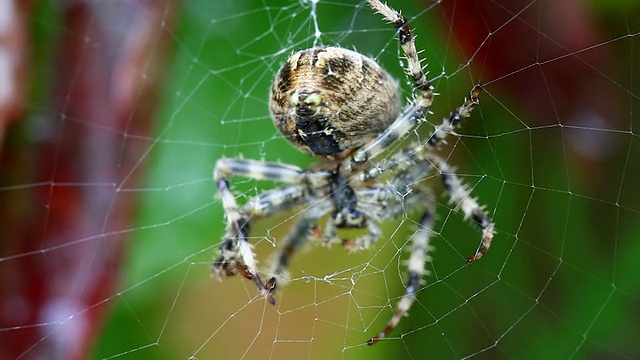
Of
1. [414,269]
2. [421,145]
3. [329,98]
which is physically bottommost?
[414,269]

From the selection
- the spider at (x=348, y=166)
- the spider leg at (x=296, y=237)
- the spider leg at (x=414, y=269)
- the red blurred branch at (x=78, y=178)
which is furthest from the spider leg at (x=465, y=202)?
the red blurred branch at (x=78, y=178)

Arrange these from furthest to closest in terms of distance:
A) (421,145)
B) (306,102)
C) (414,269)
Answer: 1. (414,269)
2. (421,145)
3. (306,102)

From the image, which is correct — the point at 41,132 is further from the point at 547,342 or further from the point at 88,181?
the point at 547,342

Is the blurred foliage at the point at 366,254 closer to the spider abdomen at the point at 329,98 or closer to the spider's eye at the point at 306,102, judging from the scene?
the spider abdomen at the point at 329,98

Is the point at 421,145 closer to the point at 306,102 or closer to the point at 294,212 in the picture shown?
the point at 306,102

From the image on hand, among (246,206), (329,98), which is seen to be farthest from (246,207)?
(329,98)

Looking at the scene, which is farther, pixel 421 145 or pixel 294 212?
pixel 294 212

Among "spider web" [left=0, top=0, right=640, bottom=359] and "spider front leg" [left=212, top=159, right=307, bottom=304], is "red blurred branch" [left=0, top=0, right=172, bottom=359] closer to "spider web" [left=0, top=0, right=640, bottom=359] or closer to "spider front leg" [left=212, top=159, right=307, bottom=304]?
"spider web" [left=0, top=0, right=640, bottom=359]
